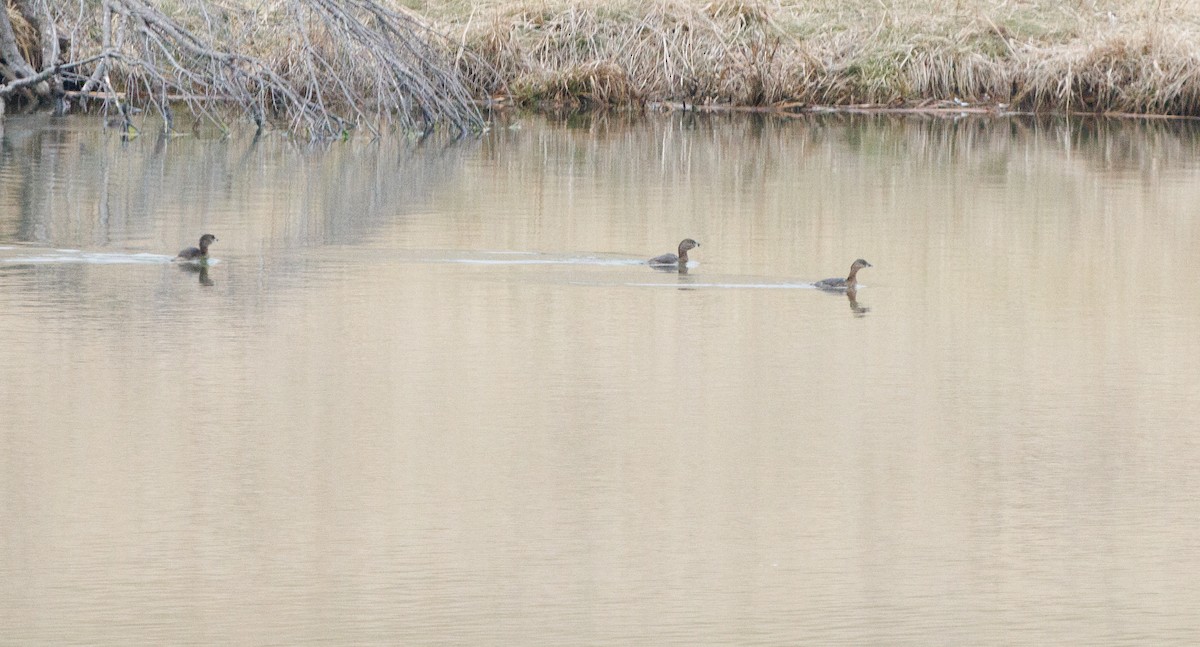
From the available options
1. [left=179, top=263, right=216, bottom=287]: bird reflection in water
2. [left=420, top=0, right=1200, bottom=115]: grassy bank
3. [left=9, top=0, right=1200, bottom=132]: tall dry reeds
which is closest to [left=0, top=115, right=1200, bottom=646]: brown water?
[left=179, top=263, right=216, bottom=287]: bird reflection in water

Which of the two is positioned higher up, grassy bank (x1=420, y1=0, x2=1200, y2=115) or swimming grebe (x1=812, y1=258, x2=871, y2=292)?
grassy bank (x1=420, y1=0, x2=1200, y2=115)

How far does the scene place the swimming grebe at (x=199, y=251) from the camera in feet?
31.3

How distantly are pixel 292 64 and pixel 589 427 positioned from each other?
596 inches

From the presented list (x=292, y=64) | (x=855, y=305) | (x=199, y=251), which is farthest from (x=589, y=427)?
(x=292, y=64)

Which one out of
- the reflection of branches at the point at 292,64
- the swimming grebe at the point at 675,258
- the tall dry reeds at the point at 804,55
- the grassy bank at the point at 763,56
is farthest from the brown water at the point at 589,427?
the grassy bank at the point at 763,56

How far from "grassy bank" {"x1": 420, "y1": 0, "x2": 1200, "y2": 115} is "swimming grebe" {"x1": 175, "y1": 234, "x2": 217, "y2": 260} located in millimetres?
13887

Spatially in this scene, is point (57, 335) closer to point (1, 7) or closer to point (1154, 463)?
point (1154, 463)

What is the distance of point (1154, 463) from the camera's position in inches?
231

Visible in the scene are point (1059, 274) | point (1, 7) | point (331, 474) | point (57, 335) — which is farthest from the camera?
point (1, 7)

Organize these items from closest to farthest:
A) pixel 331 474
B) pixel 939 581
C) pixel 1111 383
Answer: pixel 939 581 < pixel 331 474 < pixel 1111 383

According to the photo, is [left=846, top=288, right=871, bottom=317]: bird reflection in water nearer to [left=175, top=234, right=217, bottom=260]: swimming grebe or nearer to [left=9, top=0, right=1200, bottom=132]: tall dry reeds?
[left=175, top=234, right=217, bottom=260]: swimming grebe

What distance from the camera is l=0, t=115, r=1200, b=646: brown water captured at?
4.59m

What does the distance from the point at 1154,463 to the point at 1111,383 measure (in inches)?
47.2

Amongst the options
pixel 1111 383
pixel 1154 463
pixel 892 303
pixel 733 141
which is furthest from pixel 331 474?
pixel 733 141
